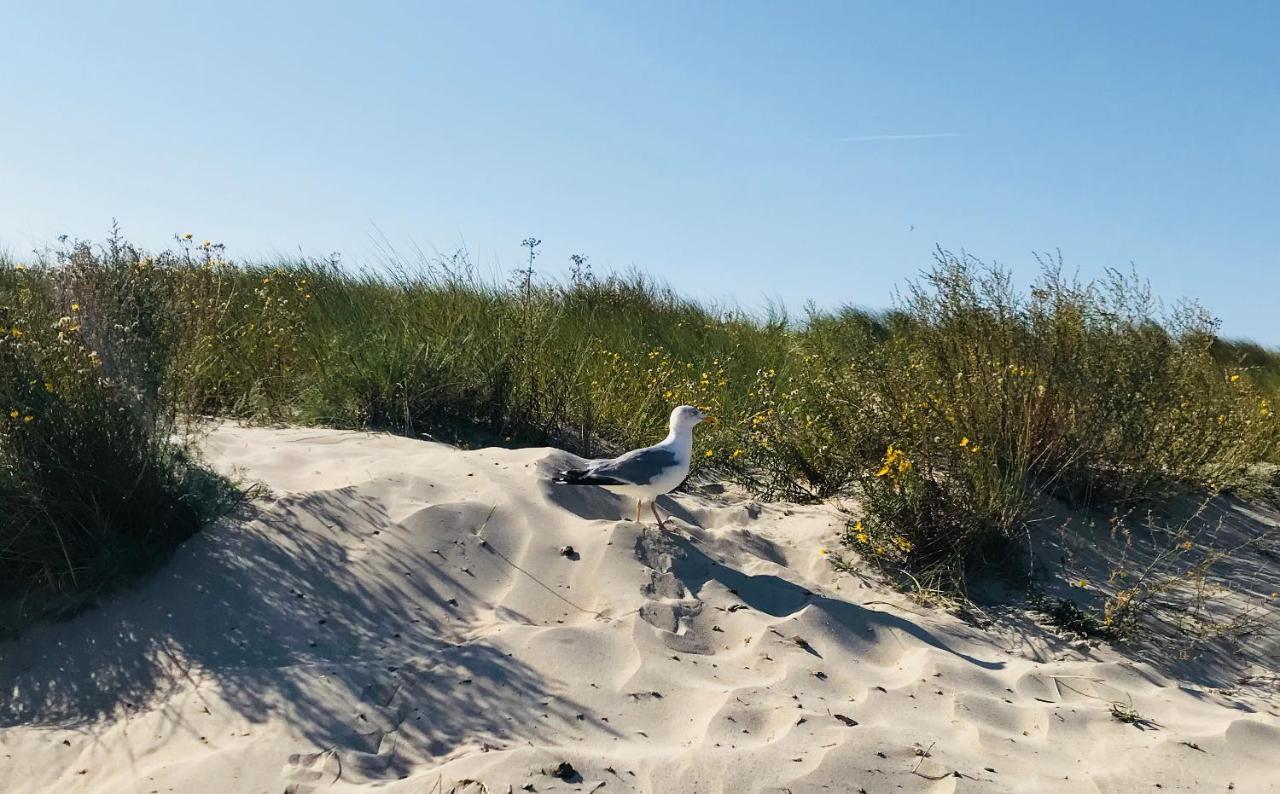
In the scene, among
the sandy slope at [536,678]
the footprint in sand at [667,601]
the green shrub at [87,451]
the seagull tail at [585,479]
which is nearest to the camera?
the sandy slope at [536,678]

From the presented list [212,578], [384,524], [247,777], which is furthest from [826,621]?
[212,578]

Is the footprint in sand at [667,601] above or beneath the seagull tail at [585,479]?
beneath

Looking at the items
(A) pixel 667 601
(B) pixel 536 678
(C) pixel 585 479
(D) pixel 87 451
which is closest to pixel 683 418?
(C) pixel 585 479

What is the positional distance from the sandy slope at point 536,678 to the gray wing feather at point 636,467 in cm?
25

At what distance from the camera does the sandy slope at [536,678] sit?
296 centimetres

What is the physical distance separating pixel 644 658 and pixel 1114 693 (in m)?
1.81

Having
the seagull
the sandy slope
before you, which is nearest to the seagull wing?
the seagull

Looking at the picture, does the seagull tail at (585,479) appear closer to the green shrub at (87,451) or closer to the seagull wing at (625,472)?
the seagull wing at (625,472)

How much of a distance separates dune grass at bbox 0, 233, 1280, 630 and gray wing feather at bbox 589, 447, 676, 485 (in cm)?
119

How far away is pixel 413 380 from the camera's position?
6336 mm

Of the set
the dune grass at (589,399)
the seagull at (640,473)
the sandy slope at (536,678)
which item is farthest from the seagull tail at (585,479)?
the dune grass at (589,399)

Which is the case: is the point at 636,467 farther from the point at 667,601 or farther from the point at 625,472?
the point at 667,601

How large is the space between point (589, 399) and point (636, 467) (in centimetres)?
231

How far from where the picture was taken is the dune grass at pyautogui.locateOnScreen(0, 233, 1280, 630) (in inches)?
159
